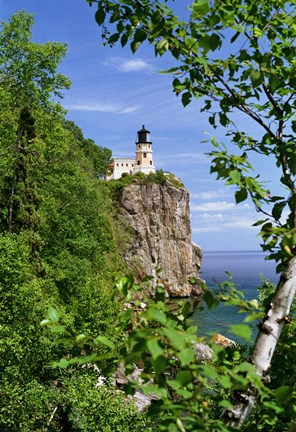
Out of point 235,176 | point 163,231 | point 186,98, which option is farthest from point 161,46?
point 163,231

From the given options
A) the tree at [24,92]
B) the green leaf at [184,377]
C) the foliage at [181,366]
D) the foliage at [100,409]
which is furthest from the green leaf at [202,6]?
the tree at [24,92]

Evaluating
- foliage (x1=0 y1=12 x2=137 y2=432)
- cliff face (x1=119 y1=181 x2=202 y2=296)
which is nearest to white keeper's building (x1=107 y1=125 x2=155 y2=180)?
cliff face (x1=119 y1=181 x2=202 y2=296)

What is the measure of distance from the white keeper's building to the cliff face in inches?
955

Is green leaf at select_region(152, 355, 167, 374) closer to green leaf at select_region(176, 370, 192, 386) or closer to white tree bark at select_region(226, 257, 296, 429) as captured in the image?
green leaf at select_region(176, 370, 192, 386)

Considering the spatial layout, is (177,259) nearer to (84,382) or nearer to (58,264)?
(58,264)

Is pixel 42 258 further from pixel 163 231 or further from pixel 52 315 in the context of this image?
pixel 163 231

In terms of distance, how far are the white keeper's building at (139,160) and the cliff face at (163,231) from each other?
24263 mm

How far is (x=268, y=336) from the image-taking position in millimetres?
2756

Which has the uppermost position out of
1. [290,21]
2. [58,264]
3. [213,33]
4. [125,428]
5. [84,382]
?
[290,21]

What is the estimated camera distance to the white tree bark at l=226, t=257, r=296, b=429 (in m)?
2.66

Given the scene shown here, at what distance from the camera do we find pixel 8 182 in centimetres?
2333

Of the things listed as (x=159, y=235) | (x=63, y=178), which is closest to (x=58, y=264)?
(x=63, y=178)

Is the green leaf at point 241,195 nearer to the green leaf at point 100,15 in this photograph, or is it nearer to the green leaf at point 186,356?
the green leaf at point 186,356

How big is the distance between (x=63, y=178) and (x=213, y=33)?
25.7 metres
